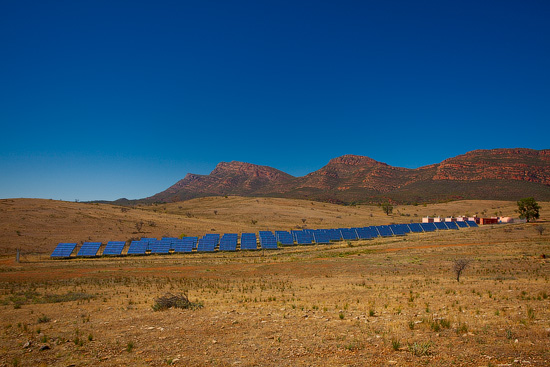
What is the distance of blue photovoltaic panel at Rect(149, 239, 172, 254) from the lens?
47000 mm

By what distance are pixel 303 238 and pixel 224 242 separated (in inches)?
561

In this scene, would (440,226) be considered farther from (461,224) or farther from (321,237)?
(321,237)

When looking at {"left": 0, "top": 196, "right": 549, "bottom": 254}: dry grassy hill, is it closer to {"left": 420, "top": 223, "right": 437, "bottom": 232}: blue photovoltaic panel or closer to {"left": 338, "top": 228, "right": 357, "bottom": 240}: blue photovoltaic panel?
{"left": 420, "top": 223, "right": 437, "bottom": 232}: blue photovoltaic panel

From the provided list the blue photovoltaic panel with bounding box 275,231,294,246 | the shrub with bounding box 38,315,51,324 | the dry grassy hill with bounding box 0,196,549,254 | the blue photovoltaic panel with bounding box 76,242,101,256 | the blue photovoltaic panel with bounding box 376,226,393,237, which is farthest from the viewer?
the blue photovoltaic panel with bounding box 376,226,393,237

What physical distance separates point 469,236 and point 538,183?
140648 mm

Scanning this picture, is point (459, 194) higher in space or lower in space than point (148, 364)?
higher

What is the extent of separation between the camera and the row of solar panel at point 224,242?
46094mm

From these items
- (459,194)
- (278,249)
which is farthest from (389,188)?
(278,249)

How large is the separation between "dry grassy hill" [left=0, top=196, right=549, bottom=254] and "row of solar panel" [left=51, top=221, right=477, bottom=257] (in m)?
9.02

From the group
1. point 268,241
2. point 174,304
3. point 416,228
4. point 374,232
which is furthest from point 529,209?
point 174,304

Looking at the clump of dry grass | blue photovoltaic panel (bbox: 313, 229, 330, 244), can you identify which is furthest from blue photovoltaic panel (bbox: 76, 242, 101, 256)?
the clump of dry grass

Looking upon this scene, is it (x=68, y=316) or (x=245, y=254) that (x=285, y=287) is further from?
(x=245, y=254)

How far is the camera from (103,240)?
184 feet

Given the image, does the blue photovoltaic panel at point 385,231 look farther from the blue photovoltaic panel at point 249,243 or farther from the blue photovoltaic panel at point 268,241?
the blue photovoltaic panel at point 249,243
